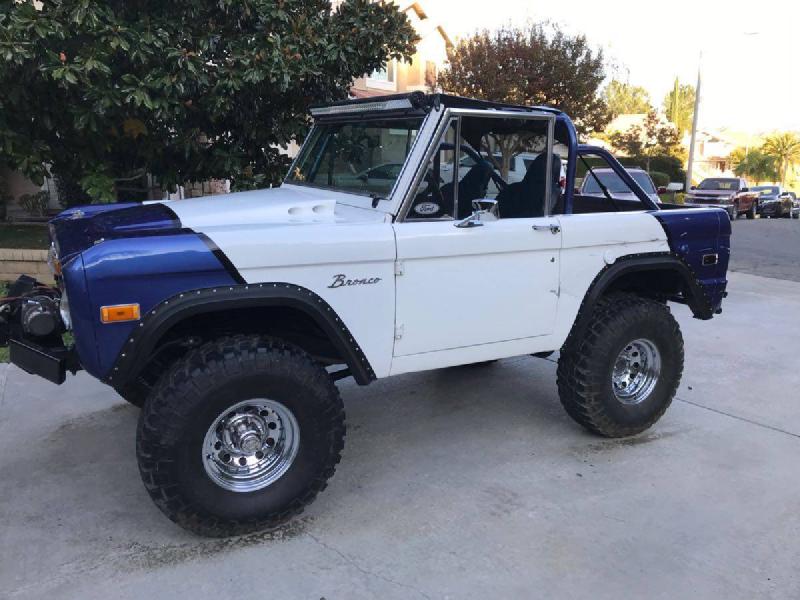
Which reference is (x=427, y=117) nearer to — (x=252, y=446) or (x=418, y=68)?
(x=252, y=446)

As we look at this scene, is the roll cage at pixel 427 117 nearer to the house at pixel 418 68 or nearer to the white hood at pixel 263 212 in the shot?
the white hood at pixel 263 212

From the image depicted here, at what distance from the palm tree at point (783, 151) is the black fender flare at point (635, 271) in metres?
65.7

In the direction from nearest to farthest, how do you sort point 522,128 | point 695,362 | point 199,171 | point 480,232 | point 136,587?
point 136,587 < point 480,232 < point 522,128 < point 695,362 < point 199,171

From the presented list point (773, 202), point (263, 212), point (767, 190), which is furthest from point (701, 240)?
point (767, 190)

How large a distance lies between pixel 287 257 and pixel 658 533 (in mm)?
2231

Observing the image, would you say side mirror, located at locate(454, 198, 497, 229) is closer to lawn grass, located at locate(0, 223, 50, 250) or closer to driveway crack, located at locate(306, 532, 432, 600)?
driveway crack, located at locate(306, 532, 432, 600)

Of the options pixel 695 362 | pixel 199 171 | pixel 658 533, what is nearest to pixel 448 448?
pixel 658 533

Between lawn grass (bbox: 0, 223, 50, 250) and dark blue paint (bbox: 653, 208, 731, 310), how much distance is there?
22.6 ft

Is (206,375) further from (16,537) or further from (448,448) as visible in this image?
(448,448)

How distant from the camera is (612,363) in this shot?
4211mm

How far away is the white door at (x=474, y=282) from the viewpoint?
3.45 metres

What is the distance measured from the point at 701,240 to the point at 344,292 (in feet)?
8.48

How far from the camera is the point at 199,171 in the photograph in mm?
7711

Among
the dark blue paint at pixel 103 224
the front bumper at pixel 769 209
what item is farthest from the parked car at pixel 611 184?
the front bumper at pixel 769 209
